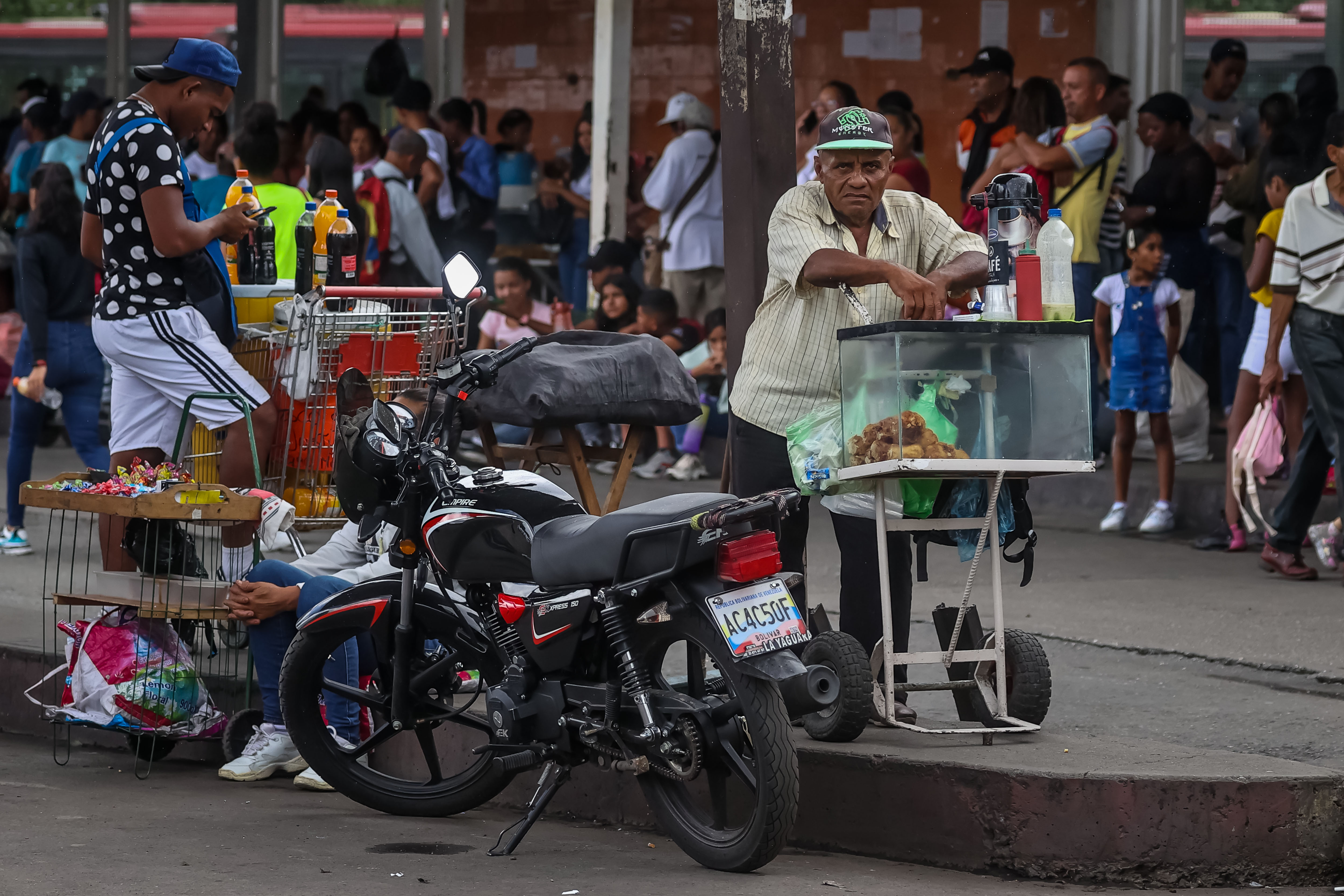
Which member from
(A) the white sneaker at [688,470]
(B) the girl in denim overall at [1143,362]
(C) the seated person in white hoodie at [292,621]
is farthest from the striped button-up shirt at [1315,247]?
(C) the seated person in white hoodie at [292,621]

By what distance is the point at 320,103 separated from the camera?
15.2m

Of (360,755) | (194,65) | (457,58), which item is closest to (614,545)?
(360,755)

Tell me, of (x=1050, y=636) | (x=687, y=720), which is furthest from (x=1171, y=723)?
(x=687, y=720)

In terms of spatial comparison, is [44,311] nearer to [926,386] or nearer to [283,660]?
[283,660]

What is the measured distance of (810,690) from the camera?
173 inches

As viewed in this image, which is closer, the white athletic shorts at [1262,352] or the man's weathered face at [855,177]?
the man's weathered face at [855,177]

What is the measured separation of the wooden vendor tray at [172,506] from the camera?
529 centimetres

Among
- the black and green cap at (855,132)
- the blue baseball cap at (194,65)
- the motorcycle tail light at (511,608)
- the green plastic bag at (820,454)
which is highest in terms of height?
the blue baseball cap at (194,65)

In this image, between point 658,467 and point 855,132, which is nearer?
point 855,132

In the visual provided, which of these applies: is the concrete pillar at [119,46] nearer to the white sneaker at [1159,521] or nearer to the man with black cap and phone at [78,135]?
the man with black cap and phone at [78,135]

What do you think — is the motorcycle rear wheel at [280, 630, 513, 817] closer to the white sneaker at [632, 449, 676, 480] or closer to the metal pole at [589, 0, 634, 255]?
the white sneaker at [632, 449, 676, 480]

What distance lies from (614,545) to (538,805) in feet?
2.37

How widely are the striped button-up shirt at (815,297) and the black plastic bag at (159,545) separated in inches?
73.1

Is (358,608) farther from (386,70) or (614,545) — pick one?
(386,70)
